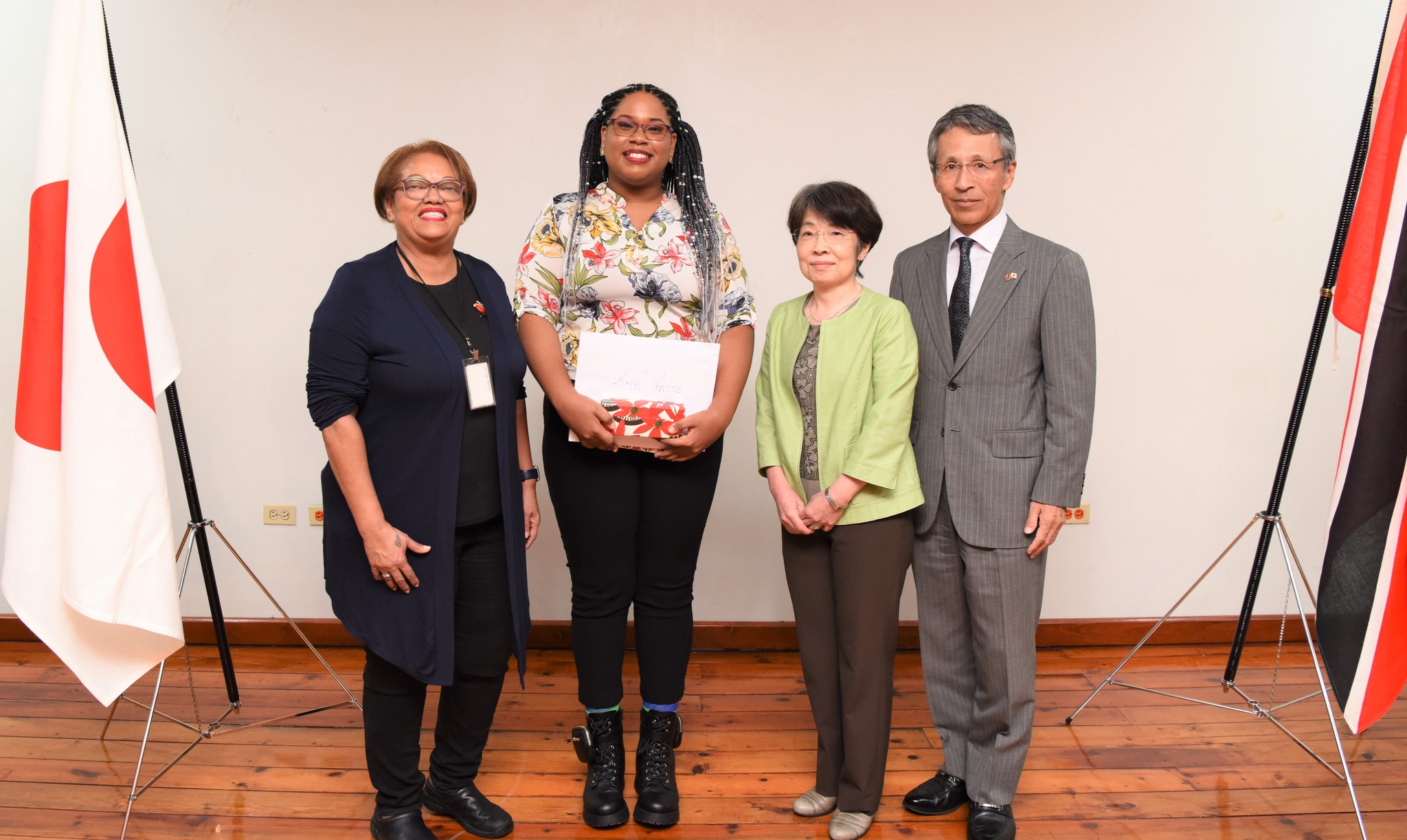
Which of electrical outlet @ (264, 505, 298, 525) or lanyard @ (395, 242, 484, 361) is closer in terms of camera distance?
lanyard @ (395, 242, 484, 361)

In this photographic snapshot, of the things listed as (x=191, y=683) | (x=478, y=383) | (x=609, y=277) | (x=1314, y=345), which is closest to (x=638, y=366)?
(x=609, y=277)

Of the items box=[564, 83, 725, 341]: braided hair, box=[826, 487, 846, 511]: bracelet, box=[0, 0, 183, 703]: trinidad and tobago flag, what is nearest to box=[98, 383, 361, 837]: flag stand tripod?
box=[0, 0, 183, 703]: trinidad and tobago flag

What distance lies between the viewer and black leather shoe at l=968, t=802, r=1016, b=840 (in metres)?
2.07

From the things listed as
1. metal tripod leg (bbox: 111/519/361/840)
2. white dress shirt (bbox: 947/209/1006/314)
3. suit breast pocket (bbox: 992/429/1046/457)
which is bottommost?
metal tripod leg (bbox: 111/519/361/840)

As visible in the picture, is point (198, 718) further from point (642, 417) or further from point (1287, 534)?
point (1287, 534)

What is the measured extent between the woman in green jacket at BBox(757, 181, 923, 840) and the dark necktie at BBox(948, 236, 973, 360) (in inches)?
5.2

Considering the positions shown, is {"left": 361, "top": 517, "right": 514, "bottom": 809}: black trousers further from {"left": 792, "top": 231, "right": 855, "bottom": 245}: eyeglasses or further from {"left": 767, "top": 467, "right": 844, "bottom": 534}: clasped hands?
{"left": 792, "top": 231, "right": 855, "bottom": 245}: eyeglasses

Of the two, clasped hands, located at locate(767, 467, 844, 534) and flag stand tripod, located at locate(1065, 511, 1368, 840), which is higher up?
clasped hands, located at locate(767, 467, 844, 534)

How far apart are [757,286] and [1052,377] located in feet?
4.65

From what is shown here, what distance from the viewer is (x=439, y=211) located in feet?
6.26

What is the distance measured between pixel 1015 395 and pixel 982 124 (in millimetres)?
610

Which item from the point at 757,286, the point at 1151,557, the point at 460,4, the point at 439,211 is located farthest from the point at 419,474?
the point at 1151,557

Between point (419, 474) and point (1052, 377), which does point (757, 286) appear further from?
point (419, 474)

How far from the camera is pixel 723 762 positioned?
2.48 m
